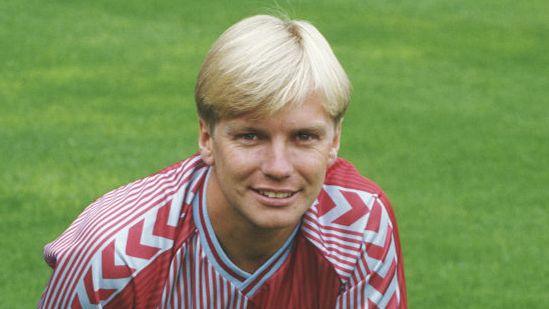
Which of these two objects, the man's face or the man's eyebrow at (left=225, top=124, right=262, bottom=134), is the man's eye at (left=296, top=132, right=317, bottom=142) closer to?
the man's face

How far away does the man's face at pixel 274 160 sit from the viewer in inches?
141

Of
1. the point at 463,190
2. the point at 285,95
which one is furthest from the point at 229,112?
the point at 463,190

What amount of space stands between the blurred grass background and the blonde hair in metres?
2.99

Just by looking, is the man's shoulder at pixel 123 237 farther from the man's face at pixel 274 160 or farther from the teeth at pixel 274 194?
the teeth at pixel 274 194

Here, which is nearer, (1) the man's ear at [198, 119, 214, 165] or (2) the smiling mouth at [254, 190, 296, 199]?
(2) the smiling mouth at [254, 190, 296, 199]

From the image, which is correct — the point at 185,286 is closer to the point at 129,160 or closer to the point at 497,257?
the point at 497,257

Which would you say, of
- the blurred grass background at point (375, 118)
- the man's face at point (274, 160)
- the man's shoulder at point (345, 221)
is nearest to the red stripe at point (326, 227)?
the man's shoulder at point (345, 221)

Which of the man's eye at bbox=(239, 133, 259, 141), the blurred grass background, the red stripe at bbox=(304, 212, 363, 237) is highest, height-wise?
the man's eye at bbox=(239, 133, 259, 141)

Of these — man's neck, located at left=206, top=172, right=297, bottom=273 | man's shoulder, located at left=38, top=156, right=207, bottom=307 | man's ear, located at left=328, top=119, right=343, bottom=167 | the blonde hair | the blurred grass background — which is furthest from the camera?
the blurred grass background

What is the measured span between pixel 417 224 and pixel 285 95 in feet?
13.8

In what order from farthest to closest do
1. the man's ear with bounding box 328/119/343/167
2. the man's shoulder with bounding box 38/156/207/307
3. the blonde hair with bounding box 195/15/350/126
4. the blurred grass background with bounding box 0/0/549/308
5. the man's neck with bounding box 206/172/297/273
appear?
the blurred grass background with bounding box 0/0/549/308 → the man's neck with bounding box 206/172/297/273 → the man's ear with bounding box 328/119/343/167 → the man's shoulder with bounding box 38/156/207/307 → the blonde hair with bounding box 195/15/350/126

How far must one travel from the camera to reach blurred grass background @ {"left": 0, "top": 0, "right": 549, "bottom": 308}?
7180 mm

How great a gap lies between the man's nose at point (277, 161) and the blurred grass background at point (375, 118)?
120 inches

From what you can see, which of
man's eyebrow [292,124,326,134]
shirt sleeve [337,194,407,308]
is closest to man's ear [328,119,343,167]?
man's eyebrow [292,124,326,134]
